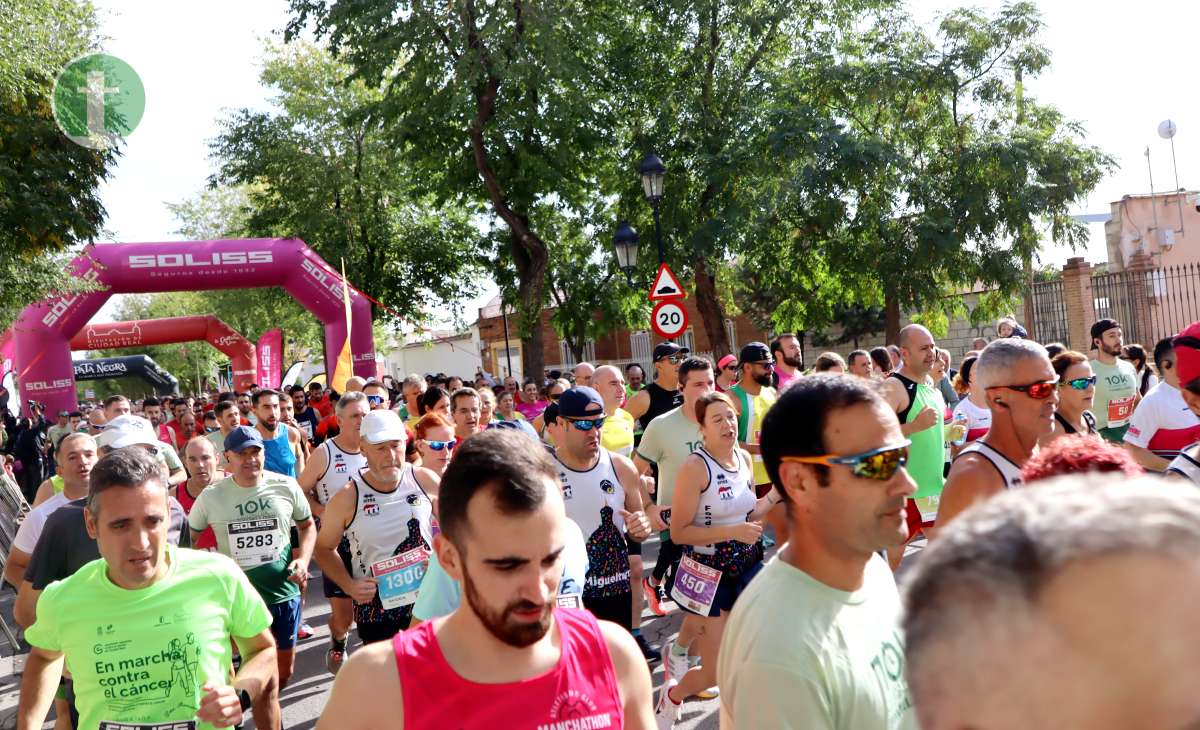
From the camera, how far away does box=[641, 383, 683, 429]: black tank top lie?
10.2m

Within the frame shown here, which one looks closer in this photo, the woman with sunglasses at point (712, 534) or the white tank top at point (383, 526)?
the woman with sunglasses at point (712, 534)

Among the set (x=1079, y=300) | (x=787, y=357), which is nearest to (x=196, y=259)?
(x=787, y=357)

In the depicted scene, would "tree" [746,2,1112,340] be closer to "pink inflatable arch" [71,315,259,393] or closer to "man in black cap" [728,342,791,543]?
"man in black cap" [728,342,791,543]

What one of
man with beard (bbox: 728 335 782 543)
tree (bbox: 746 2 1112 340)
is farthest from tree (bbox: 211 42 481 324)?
man with beard (bbox: 728 335 782 543)

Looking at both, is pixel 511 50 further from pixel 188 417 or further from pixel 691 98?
pixel 188 417

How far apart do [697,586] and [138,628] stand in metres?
3.27

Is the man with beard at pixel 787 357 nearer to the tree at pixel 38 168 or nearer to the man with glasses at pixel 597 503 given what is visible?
the man with glasses at pixel 597 503

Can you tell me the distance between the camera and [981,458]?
3.70 m

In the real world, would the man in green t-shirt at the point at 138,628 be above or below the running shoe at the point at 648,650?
above

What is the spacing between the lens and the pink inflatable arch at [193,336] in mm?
33375

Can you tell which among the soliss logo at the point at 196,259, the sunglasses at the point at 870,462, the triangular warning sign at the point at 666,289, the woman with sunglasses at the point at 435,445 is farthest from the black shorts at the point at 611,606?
the soliss logo at the point at 196,259

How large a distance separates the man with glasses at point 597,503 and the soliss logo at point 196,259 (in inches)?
658

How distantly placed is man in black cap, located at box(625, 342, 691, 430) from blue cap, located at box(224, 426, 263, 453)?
13.2 feet

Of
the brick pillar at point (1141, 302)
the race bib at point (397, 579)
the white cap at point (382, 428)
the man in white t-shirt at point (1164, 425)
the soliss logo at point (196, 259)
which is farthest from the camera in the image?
the brick pillar at point (1141, 302)
